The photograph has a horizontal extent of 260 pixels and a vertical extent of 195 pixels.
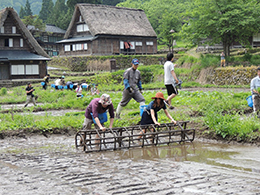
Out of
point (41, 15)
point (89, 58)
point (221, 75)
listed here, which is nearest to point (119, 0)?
point (41, 15)

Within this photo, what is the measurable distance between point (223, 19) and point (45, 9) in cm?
6287

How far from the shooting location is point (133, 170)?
6355 mm

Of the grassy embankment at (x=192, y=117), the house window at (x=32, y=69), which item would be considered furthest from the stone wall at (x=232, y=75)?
the house window at (x=32, y=69)

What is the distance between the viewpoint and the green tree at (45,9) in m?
77.5

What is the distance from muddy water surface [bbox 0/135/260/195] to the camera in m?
5.22

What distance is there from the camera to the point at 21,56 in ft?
122

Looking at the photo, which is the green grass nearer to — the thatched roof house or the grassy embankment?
the grassy embankment

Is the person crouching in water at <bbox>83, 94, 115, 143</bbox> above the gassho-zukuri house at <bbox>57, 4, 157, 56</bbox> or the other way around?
the other way around

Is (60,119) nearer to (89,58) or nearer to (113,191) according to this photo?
(113,191)

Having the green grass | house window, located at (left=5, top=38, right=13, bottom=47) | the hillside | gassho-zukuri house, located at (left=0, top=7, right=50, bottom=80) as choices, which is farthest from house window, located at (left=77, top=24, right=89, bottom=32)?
the hillside

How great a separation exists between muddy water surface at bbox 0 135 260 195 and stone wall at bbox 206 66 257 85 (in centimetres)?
1599

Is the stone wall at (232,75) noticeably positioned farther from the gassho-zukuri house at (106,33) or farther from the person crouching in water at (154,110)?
the gassho-zukuri house at (106,33)

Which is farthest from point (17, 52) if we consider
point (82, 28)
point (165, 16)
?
point (165, 16)

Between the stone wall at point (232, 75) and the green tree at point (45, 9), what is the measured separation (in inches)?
2349
